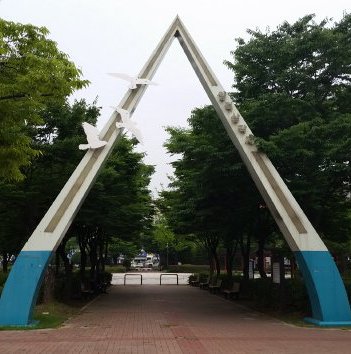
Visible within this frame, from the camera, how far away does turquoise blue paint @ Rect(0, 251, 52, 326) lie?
45.5 ft

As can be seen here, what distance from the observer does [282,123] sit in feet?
56.3

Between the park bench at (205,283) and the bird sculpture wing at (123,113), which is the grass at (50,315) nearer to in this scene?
the bird sculpture wing at (123,113)

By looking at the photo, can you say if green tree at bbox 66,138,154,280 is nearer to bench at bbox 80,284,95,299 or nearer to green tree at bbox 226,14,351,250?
bench at bbox 80,284,95,299

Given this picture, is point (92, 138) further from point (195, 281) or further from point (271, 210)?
point (195, 281)

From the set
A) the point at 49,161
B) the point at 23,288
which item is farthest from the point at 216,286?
the point at 23,288

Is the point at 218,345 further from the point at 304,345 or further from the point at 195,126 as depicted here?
the point at 195,126

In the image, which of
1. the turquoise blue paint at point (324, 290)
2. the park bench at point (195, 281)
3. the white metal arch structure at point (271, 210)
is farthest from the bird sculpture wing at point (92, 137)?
the park bench at point (195, 281)

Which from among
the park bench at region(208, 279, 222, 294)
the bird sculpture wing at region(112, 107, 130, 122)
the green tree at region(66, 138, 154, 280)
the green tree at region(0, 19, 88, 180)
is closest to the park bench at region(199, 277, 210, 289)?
the park bench at region(208, 279, 222, 294)

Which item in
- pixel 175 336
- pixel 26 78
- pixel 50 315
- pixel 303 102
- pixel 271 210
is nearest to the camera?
pixel 26 78

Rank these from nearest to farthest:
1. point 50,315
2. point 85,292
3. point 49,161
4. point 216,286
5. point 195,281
A: 1. point 50,315
2. point 49,161
3. point 85,292
4. point 216,286
5. point 195,281

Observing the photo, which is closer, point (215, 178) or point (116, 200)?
point (215, 178)

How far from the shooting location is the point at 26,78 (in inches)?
435

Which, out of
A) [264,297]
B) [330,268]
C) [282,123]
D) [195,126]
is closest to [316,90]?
[282,123]

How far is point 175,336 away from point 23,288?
4.48m
